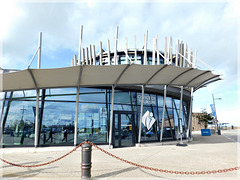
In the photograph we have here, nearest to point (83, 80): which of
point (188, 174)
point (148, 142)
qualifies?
point (148, 142)

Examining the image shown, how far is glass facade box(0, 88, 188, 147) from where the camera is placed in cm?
1141

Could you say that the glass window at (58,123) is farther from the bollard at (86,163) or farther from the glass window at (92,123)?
the bollard at (86,163)

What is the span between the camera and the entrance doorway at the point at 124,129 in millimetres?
12250

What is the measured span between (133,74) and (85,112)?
13.7 feet

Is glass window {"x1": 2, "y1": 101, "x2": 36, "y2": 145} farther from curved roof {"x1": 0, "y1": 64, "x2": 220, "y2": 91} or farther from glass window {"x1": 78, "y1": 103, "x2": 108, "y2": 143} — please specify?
glass window {"x1": 78, "y1": 103, "x2": 108, "y2": 143}

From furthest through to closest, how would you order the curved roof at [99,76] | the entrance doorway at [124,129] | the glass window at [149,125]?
the glass window at [149,125], the entrance doorway at [124,129], the curved roof at [99,76]

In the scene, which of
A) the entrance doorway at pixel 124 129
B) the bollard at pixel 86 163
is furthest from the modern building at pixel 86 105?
the bollard at pixel 86 163

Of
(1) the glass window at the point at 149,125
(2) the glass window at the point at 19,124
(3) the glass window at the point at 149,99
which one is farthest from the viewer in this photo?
(3) the glass window at the point at 149,99

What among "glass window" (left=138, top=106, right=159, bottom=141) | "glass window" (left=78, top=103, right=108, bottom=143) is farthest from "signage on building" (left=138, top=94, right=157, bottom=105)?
"glass window" (left=78, top=103, right=108, bottom=143)

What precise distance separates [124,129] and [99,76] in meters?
4.45

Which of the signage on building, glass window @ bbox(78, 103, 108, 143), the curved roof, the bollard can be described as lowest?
the bollard

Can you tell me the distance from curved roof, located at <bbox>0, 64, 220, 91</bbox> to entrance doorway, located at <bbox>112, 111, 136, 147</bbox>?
93.1 inches

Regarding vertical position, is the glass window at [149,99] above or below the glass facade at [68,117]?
above

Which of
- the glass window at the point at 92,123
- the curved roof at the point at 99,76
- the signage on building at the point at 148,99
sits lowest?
the glass window at the point at 92,123
